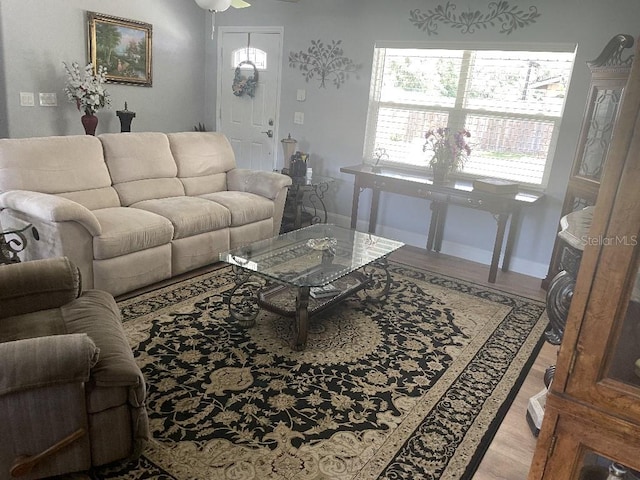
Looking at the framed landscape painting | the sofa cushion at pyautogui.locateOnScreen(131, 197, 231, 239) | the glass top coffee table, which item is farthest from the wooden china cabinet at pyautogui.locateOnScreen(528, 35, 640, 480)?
the framed landscape painting

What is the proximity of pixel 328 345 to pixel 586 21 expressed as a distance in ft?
10.6

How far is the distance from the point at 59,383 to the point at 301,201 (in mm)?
3626

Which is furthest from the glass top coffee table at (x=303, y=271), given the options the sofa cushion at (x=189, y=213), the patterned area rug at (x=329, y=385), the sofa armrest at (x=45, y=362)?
the sofa armrest at (x=45, y=362)

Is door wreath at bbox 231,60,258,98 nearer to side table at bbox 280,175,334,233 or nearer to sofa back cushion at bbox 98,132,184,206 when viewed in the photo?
side table at bbox 280,175,334,233

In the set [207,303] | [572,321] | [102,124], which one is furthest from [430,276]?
[102,124]

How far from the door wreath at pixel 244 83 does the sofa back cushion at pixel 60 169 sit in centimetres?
242

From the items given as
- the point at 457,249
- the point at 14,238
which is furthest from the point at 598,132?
the point at 14,238

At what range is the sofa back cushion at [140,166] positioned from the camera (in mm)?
3902

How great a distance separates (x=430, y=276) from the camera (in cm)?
416

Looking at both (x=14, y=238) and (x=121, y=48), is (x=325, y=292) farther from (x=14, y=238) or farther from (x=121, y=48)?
(x=121, y=48)

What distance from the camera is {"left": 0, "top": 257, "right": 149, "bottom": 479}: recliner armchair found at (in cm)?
163

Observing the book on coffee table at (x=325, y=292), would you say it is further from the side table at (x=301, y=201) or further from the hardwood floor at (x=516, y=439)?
the side table at (x=301, y=201)

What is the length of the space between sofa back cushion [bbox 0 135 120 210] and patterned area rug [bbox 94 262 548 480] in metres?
0.95

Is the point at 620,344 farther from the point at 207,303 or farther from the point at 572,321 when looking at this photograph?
the point at 207,303
